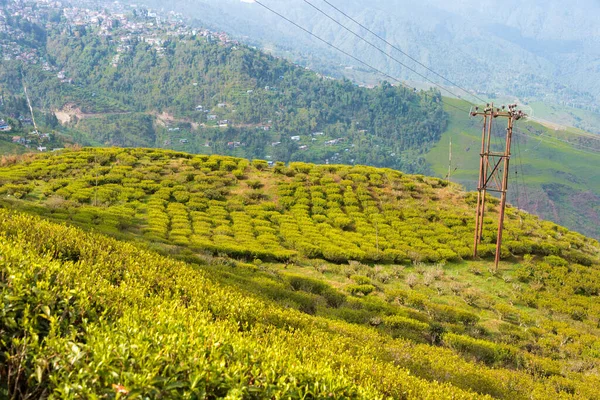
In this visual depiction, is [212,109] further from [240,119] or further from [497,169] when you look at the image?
[497,169]

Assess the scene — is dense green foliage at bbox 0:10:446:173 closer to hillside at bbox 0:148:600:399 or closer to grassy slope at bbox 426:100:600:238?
grassy slope at bbox 426:100:600:238

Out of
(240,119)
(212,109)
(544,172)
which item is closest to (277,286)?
(240,119)

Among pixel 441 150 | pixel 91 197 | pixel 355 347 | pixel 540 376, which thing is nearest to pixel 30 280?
pixel 355 347

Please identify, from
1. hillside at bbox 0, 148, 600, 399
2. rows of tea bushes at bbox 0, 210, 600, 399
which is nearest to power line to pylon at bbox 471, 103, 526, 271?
hillside at bbox 0, 148, 600, 399

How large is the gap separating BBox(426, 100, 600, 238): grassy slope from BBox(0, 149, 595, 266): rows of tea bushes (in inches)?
3734

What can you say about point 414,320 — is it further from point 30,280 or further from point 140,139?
point 140,139

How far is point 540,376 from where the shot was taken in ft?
38.5

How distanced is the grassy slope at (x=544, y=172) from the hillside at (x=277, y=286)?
98.8 m

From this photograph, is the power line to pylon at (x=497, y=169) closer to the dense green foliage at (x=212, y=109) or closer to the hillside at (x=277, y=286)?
the hillside at (x=277, y=286)

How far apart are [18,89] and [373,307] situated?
184303mm

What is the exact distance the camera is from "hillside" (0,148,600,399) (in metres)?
4.23

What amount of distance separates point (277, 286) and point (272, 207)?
13.7m

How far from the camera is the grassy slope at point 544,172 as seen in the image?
133 m

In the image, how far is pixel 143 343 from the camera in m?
4.13
